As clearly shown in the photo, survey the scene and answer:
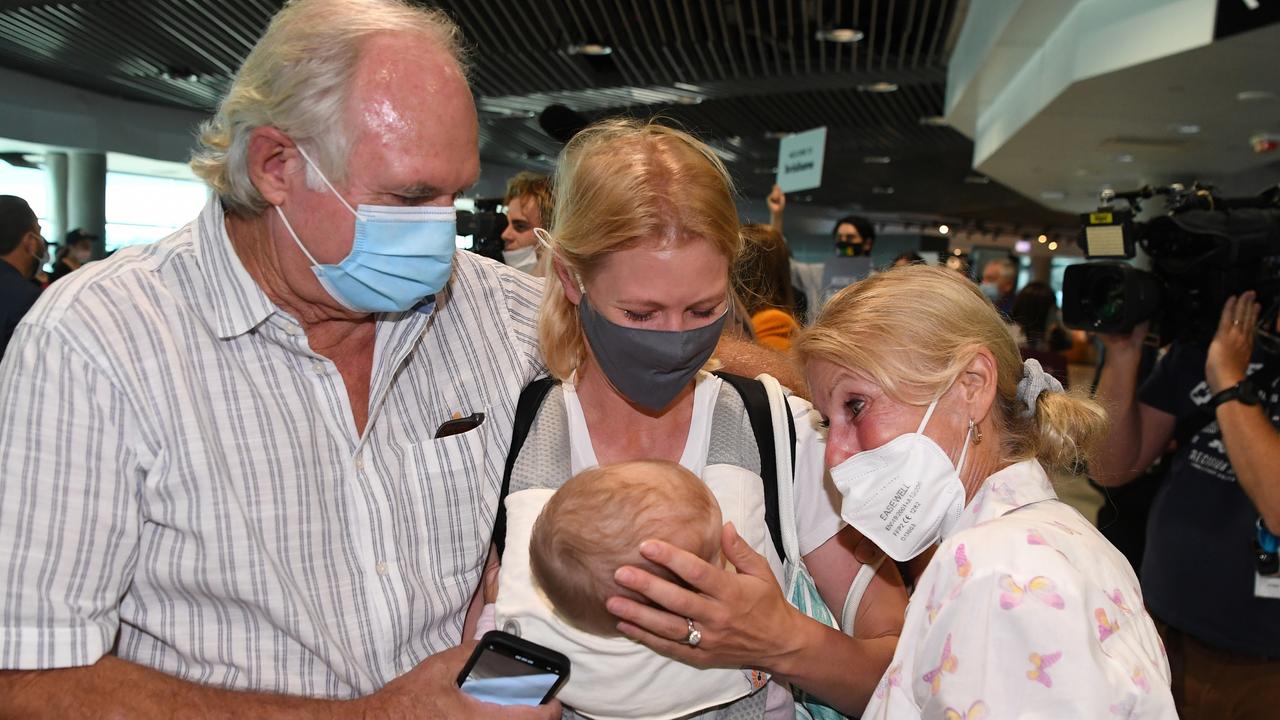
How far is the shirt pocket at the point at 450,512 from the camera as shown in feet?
5.14

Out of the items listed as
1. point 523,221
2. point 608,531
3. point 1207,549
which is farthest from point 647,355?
point 523,221

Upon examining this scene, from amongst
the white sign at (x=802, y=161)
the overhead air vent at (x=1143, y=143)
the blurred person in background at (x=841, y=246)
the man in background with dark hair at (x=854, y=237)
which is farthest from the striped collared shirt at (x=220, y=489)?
the overhead air vent at (x=1143, y=143)

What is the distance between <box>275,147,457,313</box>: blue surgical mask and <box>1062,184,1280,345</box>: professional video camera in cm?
218

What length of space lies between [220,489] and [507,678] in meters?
0.51

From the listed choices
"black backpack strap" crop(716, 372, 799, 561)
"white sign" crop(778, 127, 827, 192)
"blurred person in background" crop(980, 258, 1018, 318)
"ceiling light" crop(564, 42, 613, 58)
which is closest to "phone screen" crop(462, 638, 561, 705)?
"black backpack strap" crop(716, 372, 799, 561)

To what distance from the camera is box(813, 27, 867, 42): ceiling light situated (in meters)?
7.69

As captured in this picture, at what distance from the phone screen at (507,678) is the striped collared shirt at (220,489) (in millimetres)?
155

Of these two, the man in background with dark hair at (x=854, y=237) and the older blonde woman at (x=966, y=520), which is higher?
the man in background with dark hair at (x=854, y=237)

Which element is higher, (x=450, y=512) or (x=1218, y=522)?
(x=450, y=512)

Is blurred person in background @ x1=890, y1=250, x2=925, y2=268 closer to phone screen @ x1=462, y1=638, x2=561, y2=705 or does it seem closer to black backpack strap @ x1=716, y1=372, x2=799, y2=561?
black backpack strap @ x1=716, y1=372, x2=799, y2=561

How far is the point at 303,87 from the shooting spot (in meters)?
1.49

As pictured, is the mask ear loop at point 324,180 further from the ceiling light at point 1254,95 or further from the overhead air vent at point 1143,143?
the overhead air vent at point 1143,143

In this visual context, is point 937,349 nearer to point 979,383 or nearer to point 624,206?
point 979,383

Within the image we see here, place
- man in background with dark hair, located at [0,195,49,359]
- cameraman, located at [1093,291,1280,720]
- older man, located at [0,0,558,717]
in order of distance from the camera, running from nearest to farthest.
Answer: older man, located at [0,0,558,717] < cameraman, located at [1093,291,1280,720] < man in background with dark hair, located at [0,195,49,359]
